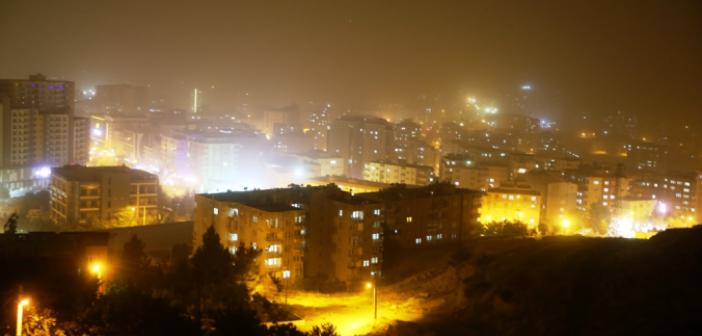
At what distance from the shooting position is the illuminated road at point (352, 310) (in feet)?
30.0

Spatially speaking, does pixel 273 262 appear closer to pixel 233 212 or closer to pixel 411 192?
pixel 233 212

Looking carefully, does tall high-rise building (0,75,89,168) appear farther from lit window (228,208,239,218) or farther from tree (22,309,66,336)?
tree (22,309,66,336)

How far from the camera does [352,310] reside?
32.9 feet

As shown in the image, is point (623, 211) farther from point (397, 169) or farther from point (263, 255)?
point (263, 255)

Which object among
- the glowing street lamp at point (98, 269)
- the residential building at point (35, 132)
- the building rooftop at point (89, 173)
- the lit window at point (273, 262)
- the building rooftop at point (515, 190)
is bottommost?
the lit window at point (273, 262)

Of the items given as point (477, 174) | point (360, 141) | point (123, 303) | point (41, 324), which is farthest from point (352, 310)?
point (360, 141)

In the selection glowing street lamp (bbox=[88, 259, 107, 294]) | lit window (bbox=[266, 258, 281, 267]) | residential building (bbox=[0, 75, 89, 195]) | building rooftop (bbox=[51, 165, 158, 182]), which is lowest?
lit window (bbox=[266, 258, 281, 267])

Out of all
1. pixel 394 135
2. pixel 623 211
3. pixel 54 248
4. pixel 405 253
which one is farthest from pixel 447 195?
pixel 394 135

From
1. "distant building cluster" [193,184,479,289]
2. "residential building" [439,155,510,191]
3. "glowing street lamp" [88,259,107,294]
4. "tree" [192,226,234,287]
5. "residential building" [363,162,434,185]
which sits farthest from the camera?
"residential building" [363,162,434,185]

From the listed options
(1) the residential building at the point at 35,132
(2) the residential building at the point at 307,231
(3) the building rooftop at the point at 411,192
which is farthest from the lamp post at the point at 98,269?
(1) the residential building at the point at 35,132

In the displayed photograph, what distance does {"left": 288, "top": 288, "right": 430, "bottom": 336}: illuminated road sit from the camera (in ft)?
30.0

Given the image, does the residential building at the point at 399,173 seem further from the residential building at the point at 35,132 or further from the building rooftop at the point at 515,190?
the residential building at the point at 35,132

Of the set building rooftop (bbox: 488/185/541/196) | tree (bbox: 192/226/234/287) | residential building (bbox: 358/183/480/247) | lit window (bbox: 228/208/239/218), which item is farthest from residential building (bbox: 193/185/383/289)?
building rooftop (bbox: 488/185/541/196)

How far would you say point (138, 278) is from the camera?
8781 mm
